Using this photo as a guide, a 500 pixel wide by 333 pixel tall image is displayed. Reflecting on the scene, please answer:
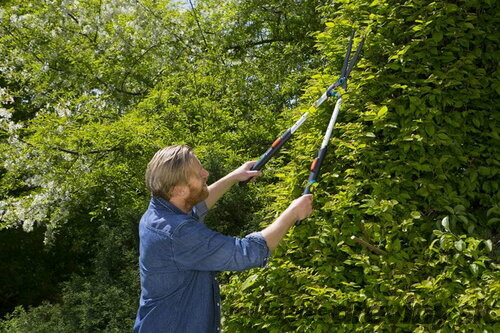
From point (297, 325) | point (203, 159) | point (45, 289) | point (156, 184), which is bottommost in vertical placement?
point (45, 289)

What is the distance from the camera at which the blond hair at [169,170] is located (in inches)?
110

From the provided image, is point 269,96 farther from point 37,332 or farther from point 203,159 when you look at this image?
point 37,332

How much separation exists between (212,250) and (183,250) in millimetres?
124

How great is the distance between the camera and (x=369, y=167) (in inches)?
137

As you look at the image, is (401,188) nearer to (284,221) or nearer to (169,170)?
(284,221)

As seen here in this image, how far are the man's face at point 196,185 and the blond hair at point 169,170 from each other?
0.07 ft

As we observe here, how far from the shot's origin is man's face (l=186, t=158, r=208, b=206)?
9.26ft

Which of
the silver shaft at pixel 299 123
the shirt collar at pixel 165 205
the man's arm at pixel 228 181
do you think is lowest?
the man's arm at pixel 228 181

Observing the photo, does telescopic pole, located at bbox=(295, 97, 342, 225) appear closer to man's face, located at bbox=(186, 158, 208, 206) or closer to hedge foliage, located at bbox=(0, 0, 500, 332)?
hedge foliage, located at bbox=(0, 0, 500, 332)

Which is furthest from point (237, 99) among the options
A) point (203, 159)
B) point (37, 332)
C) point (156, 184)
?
point (156, 184)

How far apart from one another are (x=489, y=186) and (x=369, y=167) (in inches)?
24.8

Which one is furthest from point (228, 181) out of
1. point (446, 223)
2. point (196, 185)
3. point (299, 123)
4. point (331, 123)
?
point (446, 223)

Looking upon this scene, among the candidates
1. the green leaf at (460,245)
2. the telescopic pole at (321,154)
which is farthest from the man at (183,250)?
the green leaf at (460,245)

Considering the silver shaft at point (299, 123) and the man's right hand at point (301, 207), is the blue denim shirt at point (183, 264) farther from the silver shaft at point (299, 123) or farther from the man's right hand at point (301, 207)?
the silver shaft at point (299, 123)
